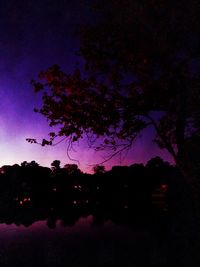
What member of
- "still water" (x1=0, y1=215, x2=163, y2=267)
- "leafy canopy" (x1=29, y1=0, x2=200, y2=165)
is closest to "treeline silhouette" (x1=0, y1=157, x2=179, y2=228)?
"still water" (x1=0, y1=215, x2=163, y2=267)

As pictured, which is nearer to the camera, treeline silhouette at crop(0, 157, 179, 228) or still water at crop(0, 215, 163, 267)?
still water at crop(0, 215, 163, 267)

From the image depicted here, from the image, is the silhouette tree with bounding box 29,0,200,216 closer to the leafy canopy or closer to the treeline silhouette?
the leafy canopy

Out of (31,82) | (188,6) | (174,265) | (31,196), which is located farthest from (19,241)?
(31,196)

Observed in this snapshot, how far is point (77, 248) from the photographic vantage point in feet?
95.1

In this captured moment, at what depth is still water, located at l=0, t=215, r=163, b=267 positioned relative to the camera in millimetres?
21828

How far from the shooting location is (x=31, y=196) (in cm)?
10375

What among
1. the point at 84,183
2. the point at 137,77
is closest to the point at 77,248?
the point at 137,77

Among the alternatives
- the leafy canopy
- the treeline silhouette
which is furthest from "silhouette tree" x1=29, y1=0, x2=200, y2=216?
the treeline silhouette

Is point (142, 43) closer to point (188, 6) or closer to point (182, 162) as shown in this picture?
point (188, 6)

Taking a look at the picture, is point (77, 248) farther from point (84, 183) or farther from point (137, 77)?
point (84, 183)

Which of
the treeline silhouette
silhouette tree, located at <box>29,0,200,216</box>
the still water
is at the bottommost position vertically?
the still water

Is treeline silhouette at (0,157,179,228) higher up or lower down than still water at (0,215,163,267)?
higher up

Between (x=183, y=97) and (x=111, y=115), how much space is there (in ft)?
10.3

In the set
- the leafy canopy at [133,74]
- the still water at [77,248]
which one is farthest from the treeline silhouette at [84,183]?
the leafy canopy at [133,74]
